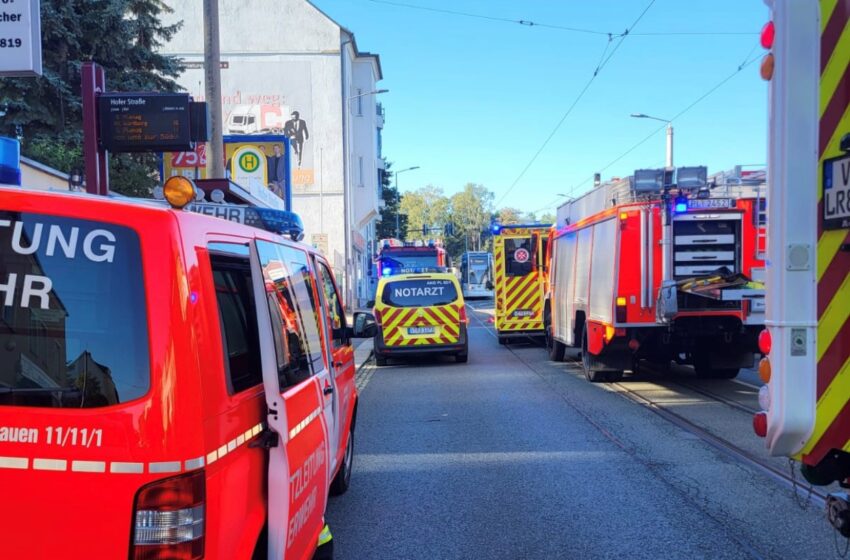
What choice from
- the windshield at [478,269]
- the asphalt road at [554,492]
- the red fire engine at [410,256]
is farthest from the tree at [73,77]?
the windshield at [478,269]

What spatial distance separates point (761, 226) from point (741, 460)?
4.09m

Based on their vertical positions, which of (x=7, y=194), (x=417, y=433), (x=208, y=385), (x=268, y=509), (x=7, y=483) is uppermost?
Result: (x=7, y=194)

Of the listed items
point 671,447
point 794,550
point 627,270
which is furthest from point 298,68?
point 794,550

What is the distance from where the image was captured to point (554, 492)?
17.9 feet

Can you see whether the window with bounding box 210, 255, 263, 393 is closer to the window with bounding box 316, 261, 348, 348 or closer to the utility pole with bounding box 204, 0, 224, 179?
the window with bounding box 316, 261, 348, 348

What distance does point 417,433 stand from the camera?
7711 millimetres

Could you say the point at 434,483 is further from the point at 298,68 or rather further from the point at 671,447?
the point at 298,68

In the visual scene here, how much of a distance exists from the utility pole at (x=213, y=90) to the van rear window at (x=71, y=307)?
26.9 feet

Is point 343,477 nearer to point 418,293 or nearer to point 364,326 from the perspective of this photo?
point 364,326

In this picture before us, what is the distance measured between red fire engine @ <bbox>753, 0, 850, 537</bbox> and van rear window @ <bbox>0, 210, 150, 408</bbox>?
7.58 ft

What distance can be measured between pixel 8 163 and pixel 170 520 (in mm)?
2069

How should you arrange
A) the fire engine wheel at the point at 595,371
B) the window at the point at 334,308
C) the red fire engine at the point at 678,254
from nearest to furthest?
the window at the point at 334,308 → the red fire engine at the point at 678,254 → the fire engine wheel at the point at 595,371

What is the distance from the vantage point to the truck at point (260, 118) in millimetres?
36000

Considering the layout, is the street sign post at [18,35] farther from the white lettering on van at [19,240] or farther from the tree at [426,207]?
Result: the tree at [426,207]
